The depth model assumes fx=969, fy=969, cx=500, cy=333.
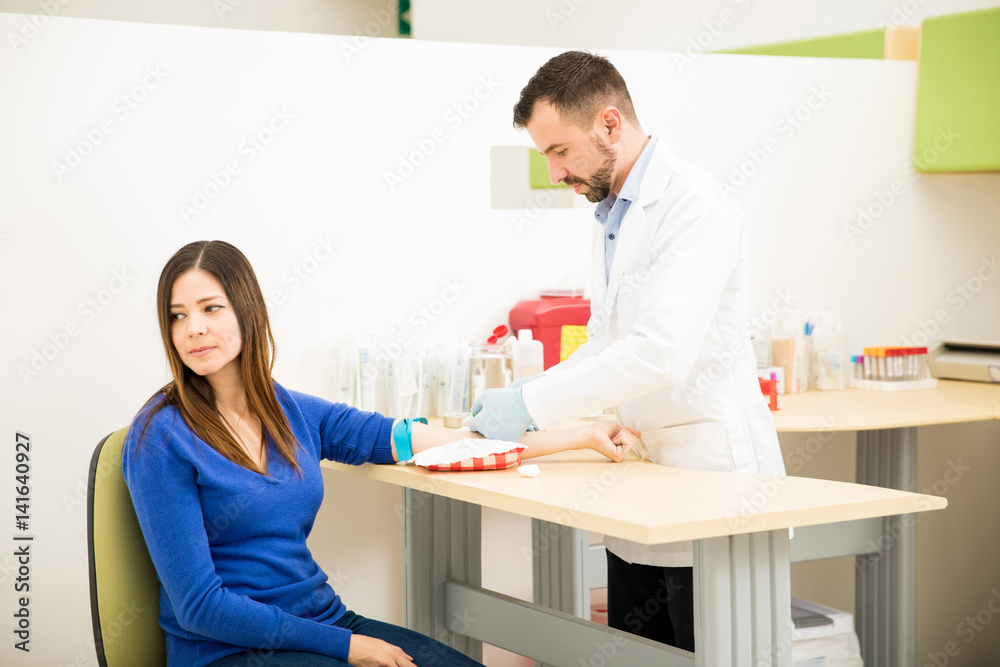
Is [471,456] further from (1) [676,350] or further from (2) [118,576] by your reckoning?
(2) [118,576]

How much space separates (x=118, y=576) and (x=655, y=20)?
12.5 ft

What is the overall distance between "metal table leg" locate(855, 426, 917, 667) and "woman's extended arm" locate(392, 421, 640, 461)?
1.21m

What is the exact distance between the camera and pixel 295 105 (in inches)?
103

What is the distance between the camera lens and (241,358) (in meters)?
1.77

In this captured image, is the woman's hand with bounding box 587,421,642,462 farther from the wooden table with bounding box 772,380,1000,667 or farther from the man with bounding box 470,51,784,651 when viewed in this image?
the wooden table with bounding box 772,380,1000,667

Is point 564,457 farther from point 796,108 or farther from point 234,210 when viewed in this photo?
point 796,108

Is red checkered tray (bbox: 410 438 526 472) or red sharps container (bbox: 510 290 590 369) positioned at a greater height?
red sharps container (bbox: 510 290 590 369)

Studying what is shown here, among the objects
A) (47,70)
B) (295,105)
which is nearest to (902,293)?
(295,105)

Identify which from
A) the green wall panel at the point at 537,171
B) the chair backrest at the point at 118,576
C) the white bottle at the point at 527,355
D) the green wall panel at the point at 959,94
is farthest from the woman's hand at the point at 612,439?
the green wall panel at the point at 959,94

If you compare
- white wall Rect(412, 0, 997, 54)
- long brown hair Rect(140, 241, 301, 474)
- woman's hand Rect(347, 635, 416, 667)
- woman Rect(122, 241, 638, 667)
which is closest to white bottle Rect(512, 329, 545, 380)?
woman Rect(122, 241, 638, 667)

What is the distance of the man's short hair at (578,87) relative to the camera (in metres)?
1.93

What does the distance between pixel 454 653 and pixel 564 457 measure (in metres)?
0.46

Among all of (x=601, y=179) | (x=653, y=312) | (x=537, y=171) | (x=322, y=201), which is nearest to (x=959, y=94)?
(x=537, y=171)

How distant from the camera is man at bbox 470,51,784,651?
1807 millimetres
